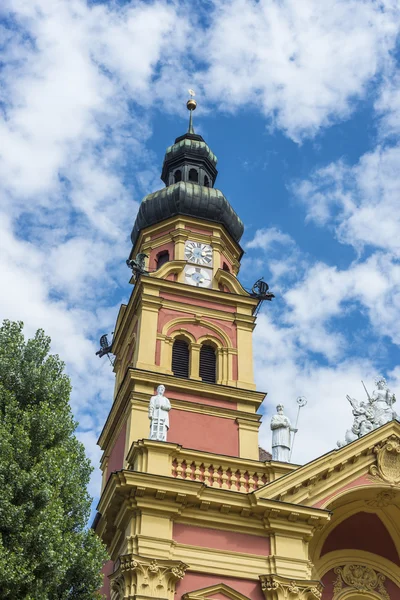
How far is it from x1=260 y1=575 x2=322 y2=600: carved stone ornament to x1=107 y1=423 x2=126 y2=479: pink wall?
6.92 m

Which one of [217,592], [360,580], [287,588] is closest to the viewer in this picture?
[217,592]

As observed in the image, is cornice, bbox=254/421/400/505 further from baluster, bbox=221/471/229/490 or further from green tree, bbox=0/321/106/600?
green tree, bbox=0/321/106/600

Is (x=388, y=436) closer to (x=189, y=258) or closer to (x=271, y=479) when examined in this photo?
(x=271, y=479)

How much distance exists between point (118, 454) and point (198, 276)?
6.85m

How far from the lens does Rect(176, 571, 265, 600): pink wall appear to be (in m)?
18.9

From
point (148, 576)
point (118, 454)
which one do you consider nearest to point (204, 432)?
point (118, 454)

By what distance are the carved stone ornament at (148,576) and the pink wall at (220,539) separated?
81cm

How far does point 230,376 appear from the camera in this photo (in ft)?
88.4

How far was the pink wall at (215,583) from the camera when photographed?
61.9 feet

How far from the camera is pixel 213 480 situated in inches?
808

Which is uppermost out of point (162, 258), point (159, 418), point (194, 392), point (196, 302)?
point (162, 258)

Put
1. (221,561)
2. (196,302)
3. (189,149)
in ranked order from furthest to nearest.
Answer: (189,149) < (196,302) < (221,561)

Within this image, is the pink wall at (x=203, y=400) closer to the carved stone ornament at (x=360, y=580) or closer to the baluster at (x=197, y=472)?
the baluster at (x=197, y=472)

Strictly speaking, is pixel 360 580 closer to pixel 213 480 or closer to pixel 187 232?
pixel 213 480
